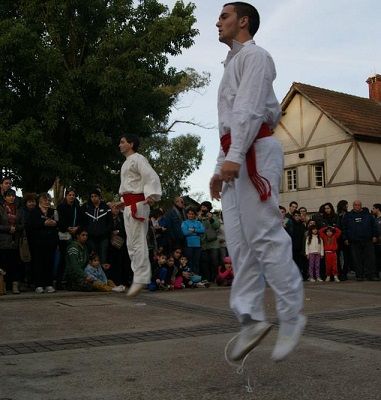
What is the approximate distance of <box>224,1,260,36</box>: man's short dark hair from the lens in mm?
3525

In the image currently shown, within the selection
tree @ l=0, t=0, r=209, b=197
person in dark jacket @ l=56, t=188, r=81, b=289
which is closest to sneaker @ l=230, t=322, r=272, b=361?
person in dark jacket @ l=56, t=188, r=81, b=289

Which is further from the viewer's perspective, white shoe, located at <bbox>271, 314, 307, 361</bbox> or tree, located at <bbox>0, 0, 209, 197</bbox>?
tree, located at <bbox>0, 0, 209, 197</bbox>

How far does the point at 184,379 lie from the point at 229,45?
2178mm

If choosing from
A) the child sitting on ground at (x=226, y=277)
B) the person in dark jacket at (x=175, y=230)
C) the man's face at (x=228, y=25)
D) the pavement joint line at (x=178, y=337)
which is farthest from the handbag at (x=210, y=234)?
the man's face at (x=228, y=25)

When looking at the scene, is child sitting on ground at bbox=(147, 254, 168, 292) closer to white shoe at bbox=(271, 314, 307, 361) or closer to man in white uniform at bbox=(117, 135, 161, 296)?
man in white uniform at bbox=(117, 135, 161, 296)

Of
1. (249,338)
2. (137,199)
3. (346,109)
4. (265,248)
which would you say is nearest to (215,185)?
(265,248)

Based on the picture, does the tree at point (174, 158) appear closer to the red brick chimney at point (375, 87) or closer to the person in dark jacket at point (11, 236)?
the red brick chimney at point (375, 87)

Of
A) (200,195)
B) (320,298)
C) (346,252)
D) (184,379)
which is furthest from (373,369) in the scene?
(200,195)

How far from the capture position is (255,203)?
3.27m

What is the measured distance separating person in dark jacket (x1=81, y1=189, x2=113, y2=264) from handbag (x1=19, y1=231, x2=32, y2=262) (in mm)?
1265

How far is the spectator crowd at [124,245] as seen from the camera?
9820 millimetres

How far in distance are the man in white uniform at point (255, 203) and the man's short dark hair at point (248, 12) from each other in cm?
13

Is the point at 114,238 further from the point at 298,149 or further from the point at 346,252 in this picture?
the point at 298,149

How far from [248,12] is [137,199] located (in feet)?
9.39
